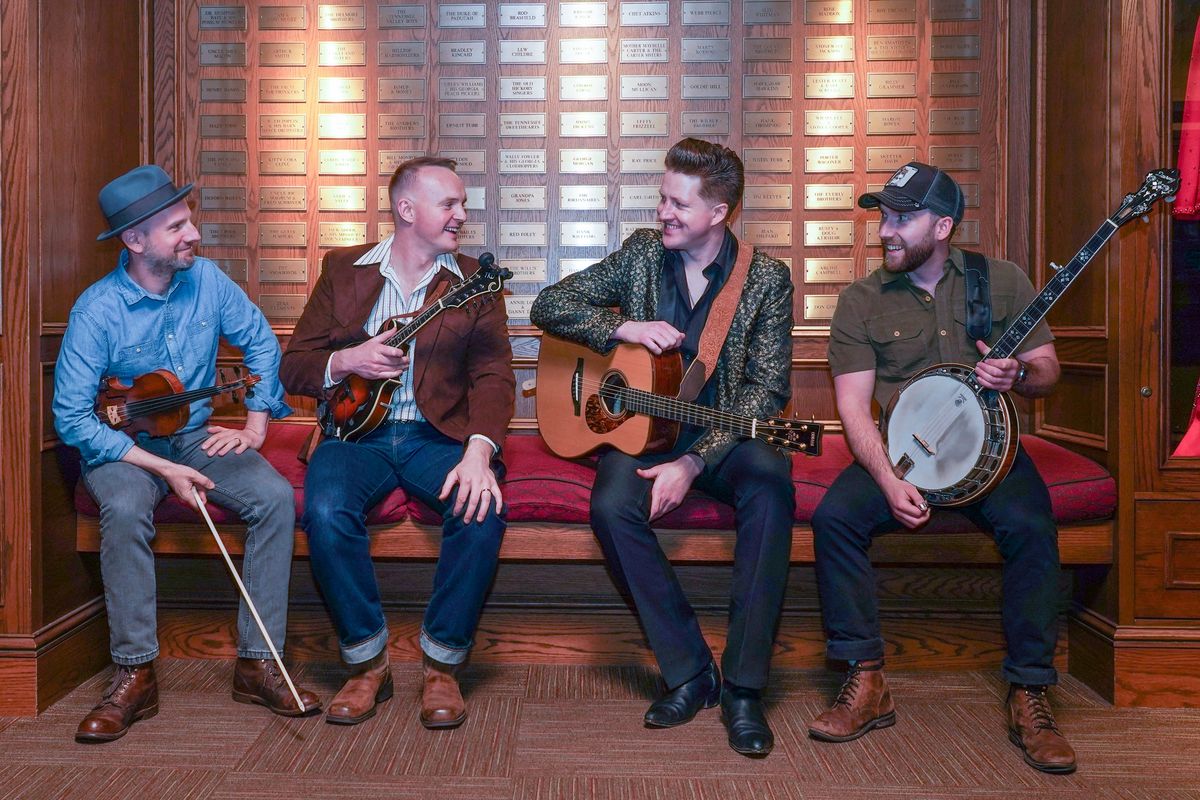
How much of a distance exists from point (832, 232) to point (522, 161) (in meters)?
1.20

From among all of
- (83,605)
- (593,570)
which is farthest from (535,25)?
(83,605)

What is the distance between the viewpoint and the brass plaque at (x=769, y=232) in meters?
3.72

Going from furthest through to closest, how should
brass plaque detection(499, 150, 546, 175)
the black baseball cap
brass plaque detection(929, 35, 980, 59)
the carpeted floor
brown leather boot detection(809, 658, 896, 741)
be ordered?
brass plaque detection(499, 150, 546, 175), brass plaque detection(929, 35, 980, 59), the black baseball cap, brown leather boot detection(809, 658, 896, 741), the carpeted floor

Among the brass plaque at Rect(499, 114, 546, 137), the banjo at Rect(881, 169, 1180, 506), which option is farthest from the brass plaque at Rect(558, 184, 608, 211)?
the banjo at Rect(881, 169, 1180, 506)

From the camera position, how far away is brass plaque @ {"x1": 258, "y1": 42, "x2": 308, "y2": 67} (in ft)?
12.2

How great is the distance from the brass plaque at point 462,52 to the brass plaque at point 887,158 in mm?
1496

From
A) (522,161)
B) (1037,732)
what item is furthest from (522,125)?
(1037,732)

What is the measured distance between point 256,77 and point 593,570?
7.40 ft

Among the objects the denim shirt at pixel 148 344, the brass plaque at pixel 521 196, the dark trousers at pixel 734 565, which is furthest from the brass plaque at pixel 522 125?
the dark trousers at pixel 734 565

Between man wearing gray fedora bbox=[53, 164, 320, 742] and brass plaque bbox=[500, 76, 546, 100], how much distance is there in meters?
1.35

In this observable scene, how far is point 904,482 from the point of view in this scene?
2699 millimetres

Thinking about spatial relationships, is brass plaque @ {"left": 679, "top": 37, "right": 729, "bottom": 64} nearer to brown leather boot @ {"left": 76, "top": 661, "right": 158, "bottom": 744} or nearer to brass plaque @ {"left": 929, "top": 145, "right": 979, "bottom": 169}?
brass plaque @ {"left": 929, "top": 145, "right": 979, "bottom": 169}

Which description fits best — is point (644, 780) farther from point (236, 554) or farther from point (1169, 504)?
point (1169, 504)

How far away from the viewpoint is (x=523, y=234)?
3.78 m
